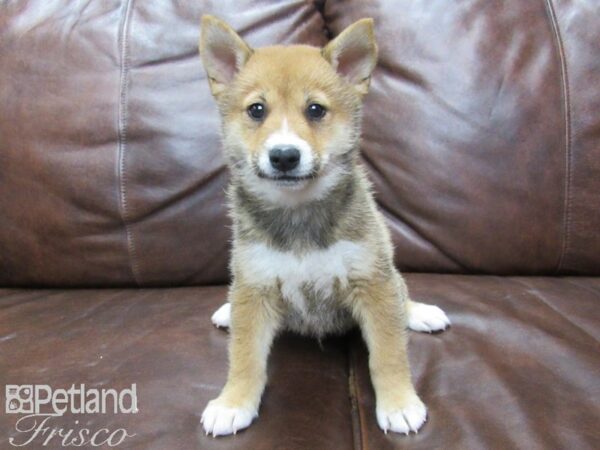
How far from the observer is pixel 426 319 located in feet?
4.68

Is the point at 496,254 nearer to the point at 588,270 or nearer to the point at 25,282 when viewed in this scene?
the point at 588,270

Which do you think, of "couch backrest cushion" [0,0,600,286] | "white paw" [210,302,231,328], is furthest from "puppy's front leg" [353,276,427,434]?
"couch backrest cushion" [0,0,600,286]

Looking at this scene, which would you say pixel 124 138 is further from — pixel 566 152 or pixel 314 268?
pixel 566 152

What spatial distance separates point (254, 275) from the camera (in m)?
1.25

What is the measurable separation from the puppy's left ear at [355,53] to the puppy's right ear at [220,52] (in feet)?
0.69

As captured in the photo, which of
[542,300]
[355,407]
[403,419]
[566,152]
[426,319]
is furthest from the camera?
[566,152]

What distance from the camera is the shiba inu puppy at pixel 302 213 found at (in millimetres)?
1196

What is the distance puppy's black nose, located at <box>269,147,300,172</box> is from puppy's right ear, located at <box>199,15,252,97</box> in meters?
0.32

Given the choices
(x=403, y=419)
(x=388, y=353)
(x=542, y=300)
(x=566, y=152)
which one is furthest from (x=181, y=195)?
(x=566, y=152)

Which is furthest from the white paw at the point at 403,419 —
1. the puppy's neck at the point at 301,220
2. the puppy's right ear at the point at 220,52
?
the puppy's right ear at the point at 220,52

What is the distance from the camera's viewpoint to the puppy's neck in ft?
4.09

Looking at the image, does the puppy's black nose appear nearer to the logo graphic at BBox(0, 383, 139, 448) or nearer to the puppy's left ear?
the puppy's left ear

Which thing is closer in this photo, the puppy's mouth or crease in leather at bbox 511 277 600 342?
the puppy's mouth

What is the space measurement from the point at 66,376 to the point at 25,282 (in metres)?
0.70
